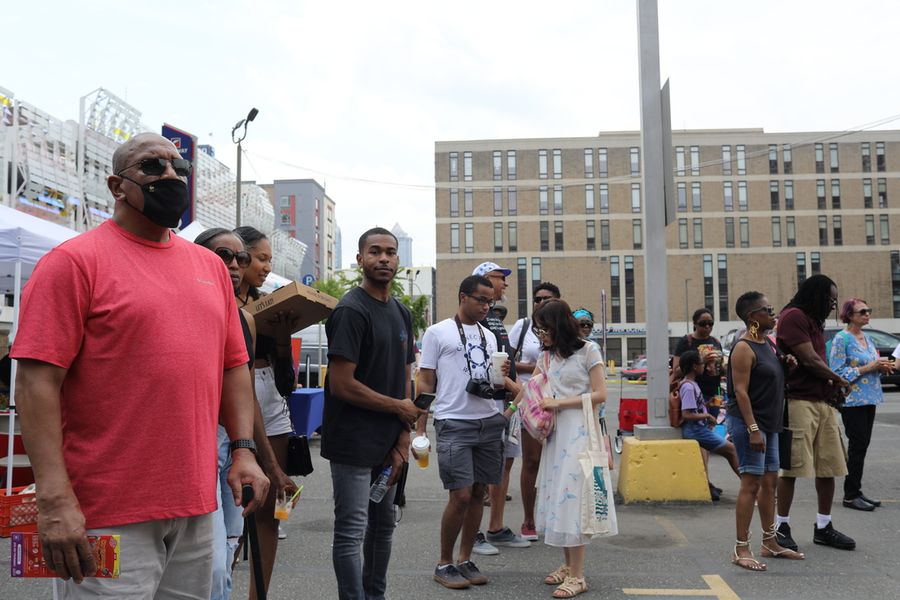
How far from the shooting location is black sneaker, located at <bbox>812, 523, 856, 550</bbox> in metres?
5.49

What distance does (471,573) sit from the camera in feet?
15.9

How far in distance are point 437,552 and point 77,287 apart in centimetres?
411

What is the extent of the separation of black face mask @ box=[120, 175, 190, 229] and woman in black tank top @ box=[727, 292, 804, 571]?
13.4 feet

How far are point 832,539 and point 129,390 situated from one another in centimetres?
525

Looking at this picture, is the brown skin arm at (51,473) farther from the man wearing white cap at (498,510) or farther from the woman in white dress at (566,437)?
the man wearing white cap at (498,510)

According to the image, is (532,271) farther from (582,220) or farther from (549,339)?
(549,339)

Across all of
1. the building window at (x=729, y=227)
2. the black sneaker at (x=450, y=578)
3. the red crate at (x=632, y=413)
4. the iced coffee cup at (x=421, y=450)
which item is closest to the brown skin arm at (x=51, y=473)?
the iced coffee cup at (x=421, y=450)

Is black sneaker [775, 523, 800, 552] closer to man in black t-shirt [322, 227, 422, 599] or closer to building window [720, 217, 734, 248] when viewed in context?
man in black t-shirt [322, 227, 422, 599]

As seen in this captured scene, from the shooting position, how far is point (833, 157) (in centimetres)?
6781

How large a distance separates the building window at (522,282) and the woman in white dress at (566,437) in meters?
63.7

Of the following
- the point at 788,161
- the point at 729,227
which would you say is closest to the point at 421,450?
the point at 729,227

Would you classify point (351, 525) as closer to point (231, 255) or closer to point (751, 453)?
point (231, 255)

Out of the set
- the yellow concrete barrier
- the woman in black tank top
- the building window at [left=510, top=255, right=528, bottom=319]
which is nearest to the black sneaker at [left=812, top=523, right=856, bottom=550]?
the woman in black tank top

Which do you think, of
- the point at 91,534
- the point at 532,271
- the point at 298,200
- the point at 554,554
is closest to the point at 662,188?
the point at 554,554
